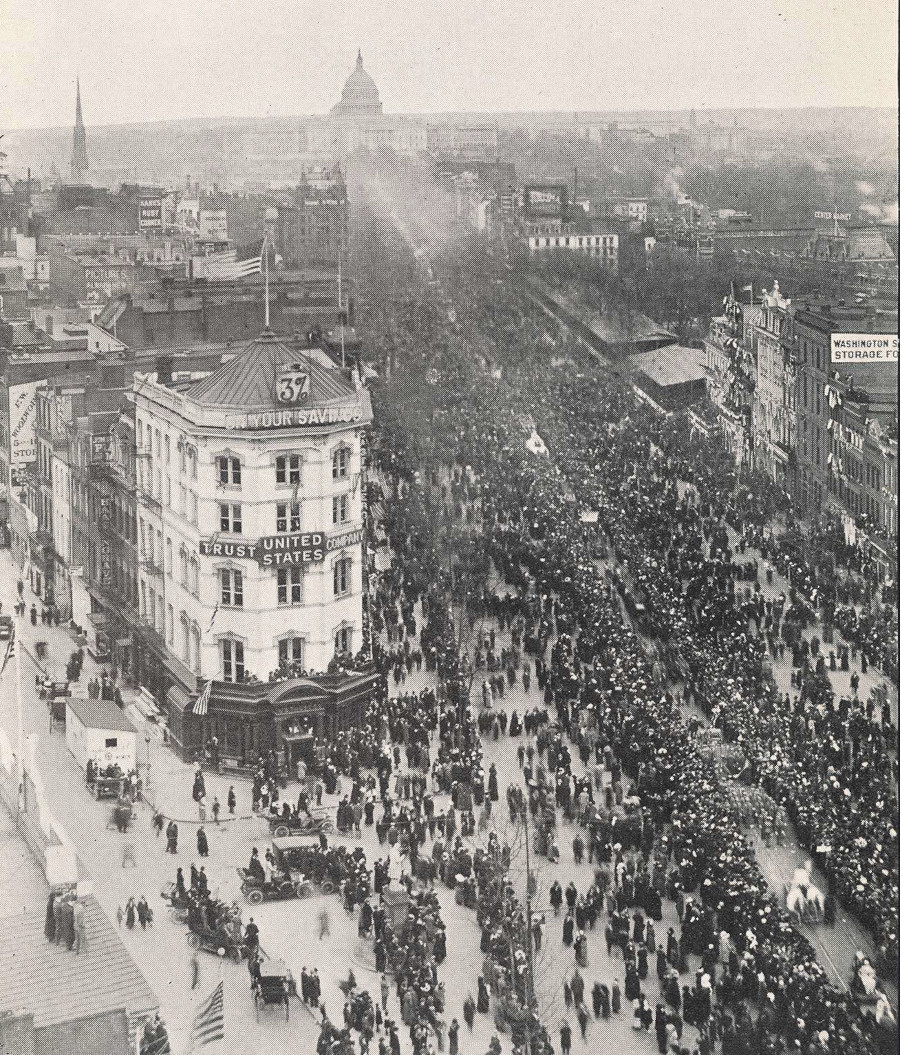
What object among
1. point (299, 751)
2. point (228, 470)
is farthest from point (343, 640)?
point (228, 470)

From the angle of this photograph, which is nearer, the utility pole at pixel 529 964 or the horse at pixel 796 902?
the utility pole at pixel 529 964

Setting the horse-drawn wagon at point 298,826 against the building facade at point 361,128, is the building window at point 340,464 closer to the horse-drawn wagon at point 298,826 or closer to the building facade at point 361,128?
the horse-drawn wagon at point 298,826

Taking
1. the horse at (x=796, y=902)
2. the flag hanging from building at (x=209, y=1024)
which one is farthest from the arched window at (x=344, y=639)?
the flag hanging from building at (x=209, y=1024)

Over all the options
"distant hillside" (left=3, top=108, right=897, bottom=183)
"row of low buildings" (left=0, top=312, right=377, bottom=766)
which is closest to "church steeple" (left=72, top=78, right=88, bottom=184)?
"distant hillside" (left=3, top=108, right=897, bottom=183)

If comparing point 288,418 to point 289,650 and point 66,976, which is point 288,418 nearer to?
point 289,650

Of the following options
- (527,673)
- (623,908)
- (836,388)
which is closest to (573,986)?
(623,908)
